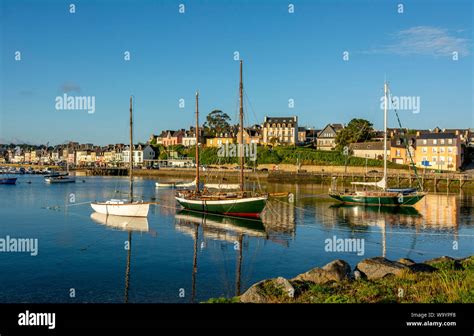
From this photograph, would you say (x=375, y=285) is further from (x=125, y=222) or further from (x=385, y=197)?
(x=385, y=197)

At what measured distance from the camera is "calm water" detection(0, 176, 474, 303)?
19562 millimetres

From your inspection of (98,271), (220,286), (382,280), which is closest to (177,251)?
(98,271)

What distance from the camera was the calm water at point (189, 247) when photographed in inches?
770

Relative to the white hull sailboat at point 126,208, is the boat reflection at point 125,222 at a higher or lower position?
lower

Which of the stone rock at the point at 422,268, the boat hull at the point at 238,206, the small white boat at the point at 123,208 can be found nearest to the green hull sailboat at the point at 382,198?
the boat hull at the point at 238,206

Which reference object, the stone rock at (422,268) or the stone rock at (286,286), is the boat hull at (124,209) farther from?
the stone rock at (422,268)

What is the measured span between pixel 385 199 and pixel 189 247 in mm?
29853

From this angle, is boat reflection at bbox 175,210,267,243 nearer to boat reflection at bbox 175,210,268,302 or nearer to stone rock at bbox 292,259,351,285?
boat reflection at bbox 175,210,268,302

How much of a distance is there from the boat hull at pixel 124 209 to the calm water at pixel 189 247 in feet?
3.92

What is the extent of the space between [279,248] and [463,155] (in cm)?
7935

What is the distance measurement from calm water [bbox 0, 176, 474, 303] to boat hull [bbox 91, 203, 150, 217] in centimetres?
120

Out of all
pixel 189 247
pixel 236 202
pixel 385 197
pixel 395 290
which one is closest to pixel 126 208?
pixel 236 202

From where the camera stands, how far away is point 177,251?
26734 mm
